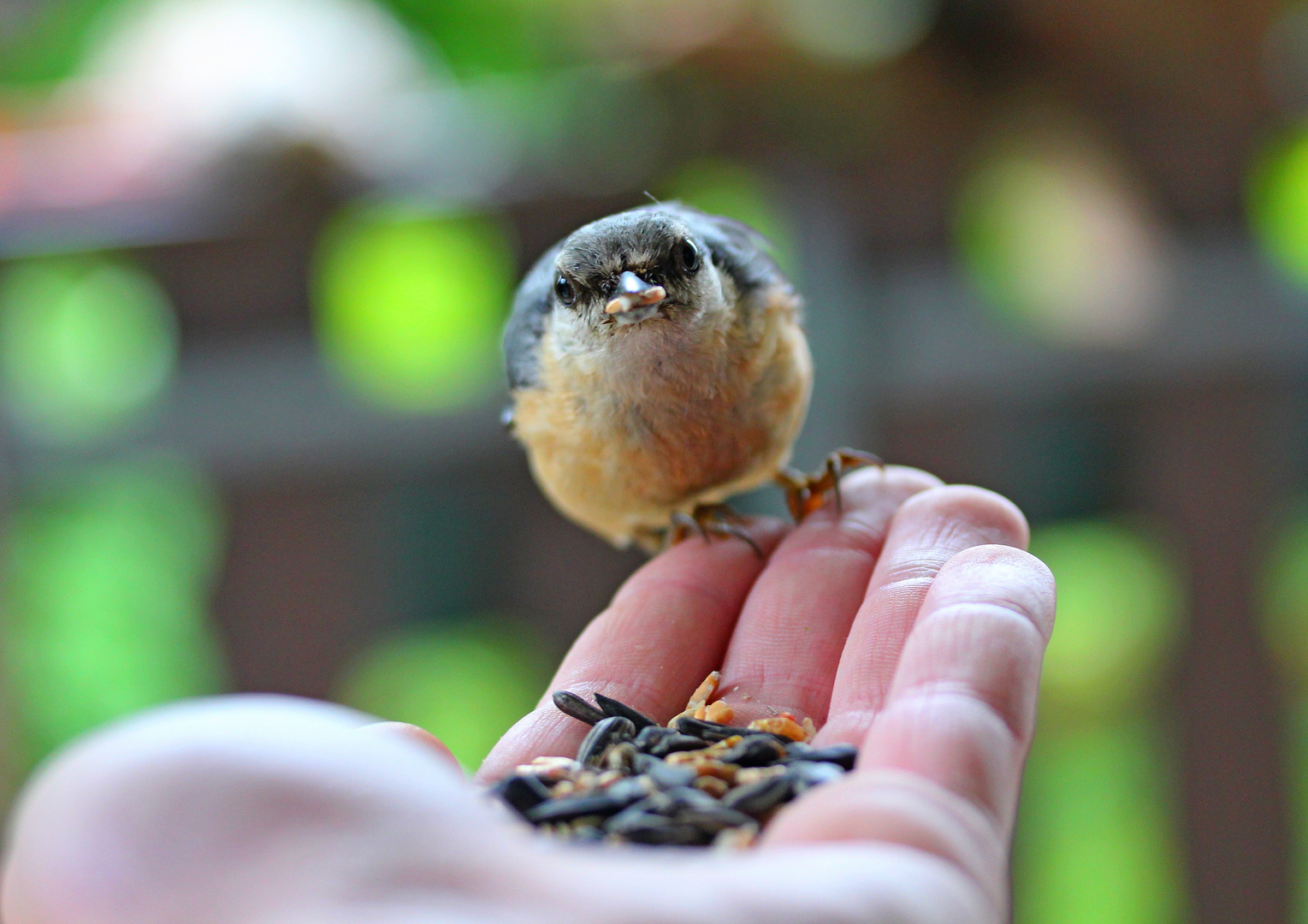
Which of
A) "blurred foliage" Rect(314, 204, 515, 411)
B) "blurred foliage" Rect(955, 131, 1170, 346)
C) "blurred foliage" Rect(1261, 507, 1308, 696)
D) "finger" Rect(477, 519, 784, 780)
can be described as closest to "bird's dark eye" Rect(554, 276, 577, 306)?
"finger" Rect(477, 519, 784, 780)

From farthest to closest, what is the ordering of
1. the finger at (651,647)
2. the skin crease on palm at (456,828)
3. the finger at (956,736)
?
the finger at (651,647) → the finger at (956,736) → the skin crease on palm at (456,828)

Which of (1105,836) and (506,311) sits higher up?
(506,311)

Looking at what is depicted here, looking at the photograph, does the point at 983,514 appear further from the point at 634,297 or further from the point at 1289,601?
the point at 1289,601

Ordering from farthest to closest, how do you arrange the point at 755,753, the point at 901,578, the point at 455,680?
1. the point at 455,680
2. the point at 901,578
3. the point at 755,753

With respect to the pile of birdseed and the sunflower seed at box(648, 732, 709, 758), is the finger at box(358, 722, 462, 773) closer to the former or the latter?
the pile of birdseed

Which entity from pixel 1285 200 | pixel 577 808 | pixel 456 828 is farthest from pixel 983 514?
pixel 1285 200

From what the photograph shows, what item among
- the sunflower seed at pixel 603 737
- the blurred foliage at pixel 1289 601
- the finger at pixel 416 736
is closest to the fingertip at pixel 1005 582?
the sunflower seed at pixel 603 737

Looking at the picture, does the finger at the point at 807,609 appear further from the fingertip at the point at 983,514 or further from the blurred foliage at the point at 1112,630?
the blurred foliage at the point at 1112,630
